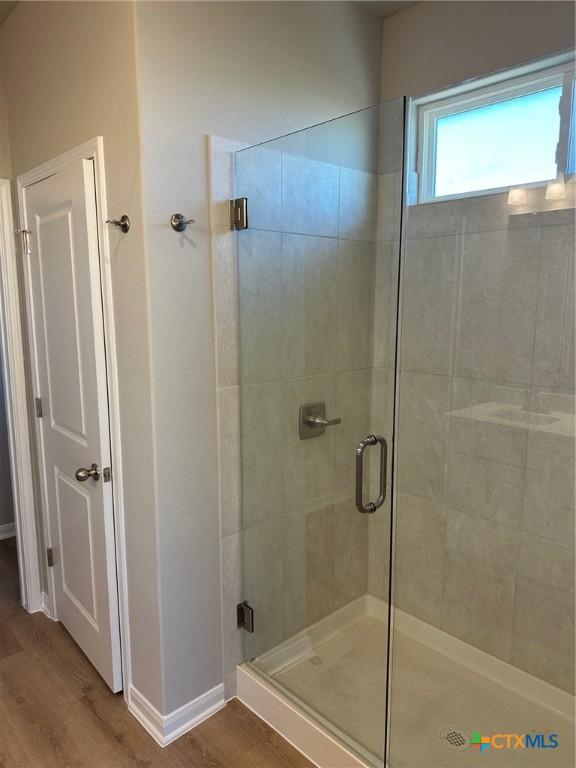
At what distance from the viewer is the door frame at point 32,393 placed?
→ 184cm

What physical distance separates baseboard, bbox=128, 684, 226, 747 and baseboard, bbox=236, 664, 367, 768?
0.35ft

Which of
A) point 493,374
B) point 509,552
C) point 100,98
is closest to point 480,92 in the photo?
point 493,374

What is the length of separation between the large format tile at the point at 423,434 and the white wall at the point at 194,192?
3.05 feet

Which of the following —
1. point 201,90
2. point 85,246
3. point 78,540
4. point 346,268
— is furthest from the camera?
point 78,540

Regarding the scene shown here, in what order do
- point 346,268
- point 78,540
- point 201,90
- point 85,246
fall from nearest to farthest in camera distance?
point 201,90
point 85,246
point 346,268
point 78,540

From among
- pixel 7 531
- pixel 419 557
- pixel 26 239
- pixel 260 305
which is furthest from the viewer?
pixel 7 531

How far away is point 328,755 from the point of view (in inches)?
70.4

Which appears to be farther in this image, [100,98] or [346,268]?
[346,268]

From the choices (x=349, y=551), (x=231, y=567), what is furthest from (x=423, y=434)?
(x=231, y=567)

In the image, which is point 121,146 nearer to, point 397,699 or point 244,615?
point 244,615

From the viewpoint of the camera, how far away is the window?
6.23 ft

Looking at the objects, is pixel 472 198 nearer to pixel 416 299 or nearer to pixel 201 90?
pixel 416 299

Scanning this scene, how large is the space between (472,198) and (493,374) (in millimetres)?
701

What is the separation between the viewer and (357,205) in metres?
1.98
